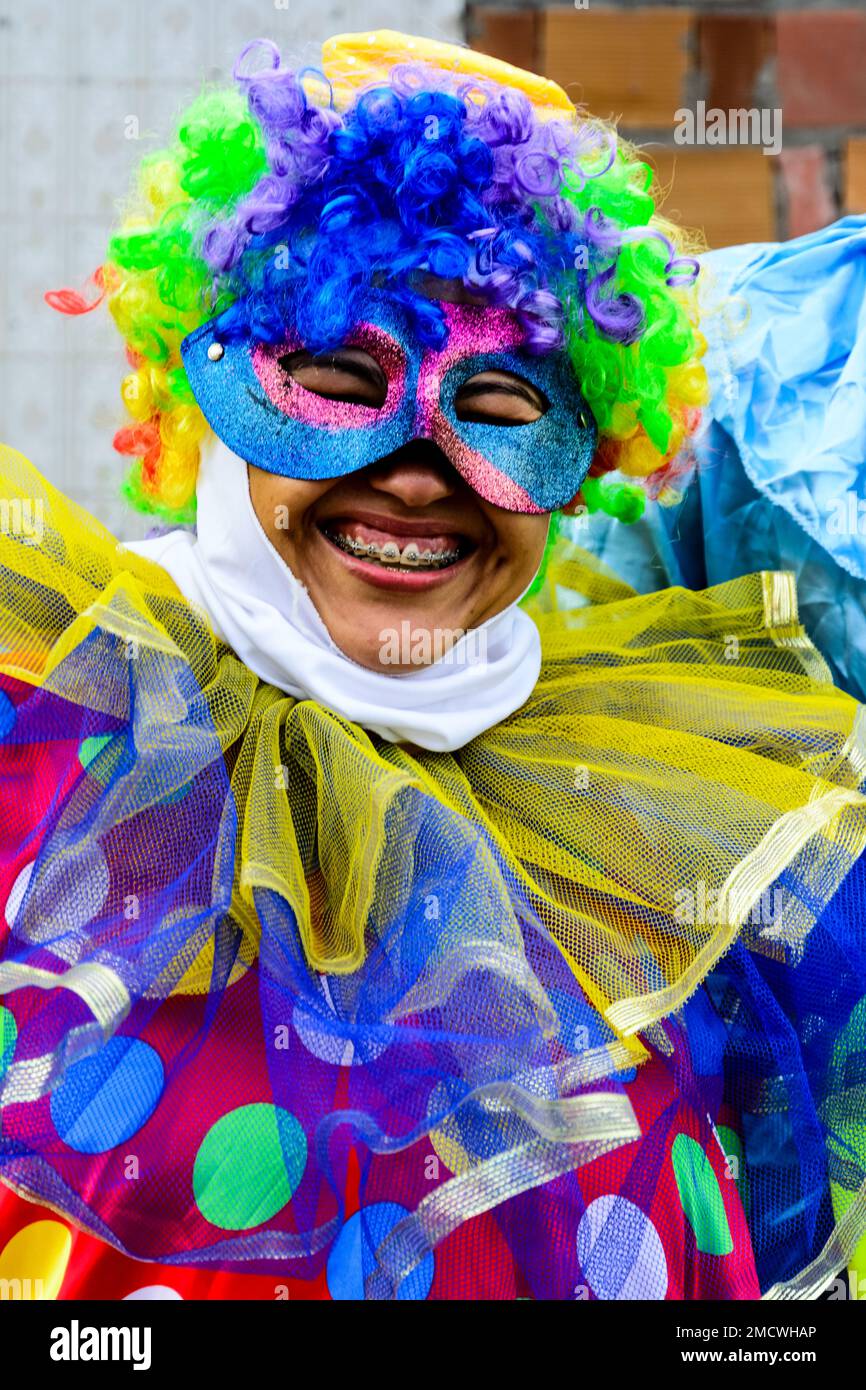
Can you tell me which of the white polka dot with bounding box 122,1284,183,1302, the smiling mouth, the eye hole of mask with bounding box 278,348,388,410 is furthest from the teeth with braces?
the white polka dot with bounding box 122,1284,183,1302

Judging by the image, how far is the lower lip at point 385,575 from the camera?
1.43 meters

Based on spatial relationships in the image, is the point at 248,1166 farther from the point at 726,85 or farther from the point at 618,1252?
the point at 726,85

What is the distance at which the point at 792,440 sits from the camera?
1.74 metres

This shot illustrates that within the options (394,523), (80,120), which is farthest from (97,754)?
(80,120)

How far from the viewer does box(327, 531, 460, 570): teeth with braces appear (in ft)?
4.69

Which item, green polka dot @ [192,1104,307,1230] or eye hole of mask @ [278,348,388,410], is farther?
eye hole of mask @ [278,348,388,410]

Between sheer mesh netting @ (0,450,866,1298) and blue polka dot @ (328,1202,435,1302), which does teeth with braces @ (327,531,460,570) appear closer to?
sheer mesh netting @ (0,450,866,1298)

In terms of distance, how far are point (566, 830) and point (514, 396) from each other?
16.2 inches

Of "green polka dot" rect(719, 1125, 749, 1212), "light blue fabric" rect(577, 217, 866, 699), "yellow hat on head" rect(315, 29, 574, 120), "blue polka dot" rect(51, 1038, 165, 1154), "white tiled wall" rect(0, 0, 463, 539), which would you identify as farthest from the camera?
"white tiled wall" rect(0, 0, 463, 539)

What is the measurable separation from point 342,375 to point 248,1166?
687mm

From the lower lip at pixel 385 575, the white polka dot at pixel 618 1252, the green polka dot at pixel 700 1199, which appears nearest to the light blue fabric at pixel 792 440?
the lower lip at pixel 385 575

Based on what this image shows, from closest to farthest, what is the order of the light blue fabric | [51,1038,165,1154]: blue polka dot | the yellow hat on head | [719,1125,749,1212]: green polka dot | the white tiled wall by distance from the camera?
[51,1038,165,1154]: blue polka dot → [719,1125,749,1212]: green polka dot → the yellow hat on head → the light blue fabric → the white tiled wall

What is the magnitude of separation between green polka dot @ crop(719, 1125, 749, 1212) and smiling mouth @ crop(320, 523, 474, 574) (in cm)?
58
